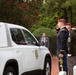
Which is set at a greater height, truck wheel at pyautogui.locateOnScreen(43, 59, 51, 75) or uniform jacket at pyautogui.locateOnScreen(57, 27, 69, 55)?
uniform jacket at pyautogui.locateOnScreen(57, 27, 69, 55)

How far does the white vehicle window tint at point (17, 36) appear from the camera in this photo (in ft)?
33.6

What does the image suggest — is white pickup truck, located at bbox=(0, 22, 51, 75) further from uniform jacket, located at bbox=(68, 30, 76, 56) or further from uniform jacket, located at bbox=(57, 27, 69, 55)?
uniform jacket, located at bbox=(68, 30, 76, 56)

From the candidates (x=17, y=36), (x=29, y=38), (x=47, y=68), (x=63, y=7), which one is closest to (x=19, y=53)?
(x=17, y=36)

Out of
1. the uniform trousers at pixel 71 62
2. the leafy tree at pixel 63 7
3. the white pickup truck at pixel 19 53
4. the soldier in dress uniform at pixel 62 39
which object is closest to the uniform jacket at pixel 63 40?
the soldier in dress uniform at pixel 62 39

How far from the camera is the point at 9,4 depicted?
21.4m

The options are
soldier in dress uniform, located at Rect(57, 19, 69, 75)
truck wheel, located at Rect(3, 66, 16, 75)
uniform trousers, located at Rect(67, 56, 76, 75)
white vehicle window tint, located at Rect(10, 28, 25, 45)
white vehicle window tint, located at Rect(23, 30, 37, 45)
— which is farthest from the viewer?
white vehicle window tint, located at Rect(23, 30, 37, 45)

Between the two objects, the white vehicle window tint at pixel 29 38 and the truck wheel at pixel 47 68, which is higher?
the white vehicle window tint at pixel 29 38

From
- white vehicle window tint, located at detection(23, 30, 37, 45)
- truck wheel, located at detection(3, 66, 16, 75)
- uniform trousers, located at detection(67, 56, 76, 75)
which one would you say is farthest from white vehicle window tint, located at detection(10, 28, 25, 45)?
uniform trousers, located at detection(67, 56, 76, 75)

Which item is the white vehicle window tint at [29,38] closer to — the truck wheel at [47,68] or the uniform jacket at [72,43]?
the truck wheel at [47,68]

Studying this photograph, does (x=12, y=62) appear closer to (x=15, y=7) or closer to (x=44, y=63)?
(x=44, y=63)

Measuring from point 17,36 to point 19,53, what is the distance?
635 millimetres

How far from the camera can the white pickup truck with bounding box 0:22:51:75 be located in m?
9.42

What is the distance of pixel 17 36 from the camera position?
1050 centimetres

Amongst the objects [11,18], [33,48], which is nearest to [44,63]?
[33,48]
